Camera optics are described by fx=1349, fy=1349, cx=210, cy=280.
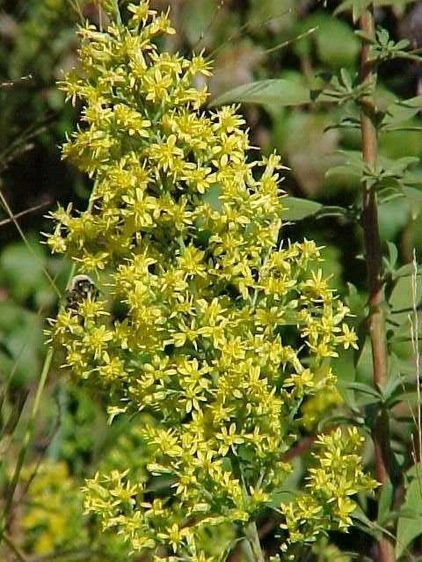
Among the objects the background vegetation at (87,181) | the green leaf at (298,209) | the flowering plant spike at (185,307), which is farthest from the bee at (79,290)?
the background vegetation at (87,181)

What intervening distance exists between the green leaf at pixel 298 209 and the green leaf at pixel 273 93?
0.11 m

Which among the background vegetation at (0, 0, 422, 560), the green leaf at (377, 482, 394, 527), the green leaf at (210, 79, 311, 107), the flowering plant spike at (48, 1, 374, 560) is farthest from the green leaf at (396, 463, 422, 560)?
the background vegetation at (0, 0, 422, 560)

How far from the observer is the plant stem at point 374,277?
1430 mm

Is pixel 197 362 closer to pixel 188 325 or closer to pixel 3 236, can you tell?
pixel 188 325

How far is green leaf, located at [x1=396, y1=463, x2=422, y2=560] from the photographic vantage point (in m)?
1.37

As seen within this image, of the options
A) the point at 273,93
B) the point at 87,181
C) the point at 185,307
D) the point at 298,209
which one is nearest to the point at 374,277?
the point at 298,209

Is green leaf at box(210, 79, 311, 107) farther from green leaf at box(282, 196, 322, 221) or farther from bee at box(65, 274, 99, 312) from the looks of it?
bee at box(65, 274, 99, 312)

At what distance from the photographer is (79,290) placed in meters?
1.35

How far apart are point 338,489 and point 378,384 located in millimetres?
239

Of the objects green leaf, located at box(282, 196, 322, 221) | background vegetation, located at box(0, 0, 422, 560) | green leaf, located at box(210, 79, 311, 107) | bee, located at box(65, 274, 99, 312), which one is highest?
green leaf, located at box(210, 79, 311, 107)

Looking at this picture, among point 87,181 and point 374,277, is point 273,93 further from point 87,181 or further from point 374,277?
point 87,181

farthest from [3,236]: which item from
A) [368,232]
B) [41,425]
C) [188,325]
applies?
[188,325]

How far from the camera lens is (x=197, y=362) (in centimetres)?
118

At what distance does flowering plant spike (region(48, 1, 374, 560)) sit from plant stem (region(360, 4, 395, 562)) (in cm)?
20
